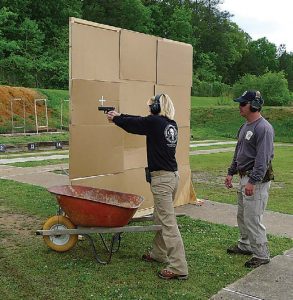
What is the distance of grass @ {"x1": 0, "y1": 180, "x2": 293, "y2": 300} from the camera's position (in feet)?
14.3

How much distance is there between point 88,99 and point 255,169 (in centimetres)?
254

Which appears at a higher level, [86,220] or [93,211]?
[93,211]

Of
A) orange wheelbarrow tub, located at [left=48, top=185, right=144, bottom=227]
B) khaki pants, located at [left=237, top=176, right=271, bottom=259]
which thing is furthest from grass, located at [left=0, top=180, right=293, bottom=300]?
orange wheelbarrow tub, located at [left=48, top=185, right=144, bottom=227]

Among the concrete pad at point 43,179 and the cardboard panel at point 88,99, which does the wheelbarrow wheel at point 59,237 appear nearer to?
the cardboard panel at point 88,99

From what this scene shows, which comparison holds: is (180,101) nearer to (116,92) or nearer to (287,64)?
(116,92)

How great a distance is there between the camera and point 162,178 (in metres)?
4.83

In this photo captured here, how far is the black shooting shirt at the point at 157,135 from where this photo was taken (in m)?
4.78

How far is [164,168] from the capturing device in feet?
15.8

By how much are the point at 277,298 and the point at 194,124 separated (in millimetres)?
29055

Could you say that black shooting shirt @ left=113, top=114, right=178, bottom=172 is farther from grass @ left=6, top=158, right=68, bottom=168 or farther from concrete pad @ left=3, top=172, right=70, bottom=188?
grass @ left=6, top=158, right=68, bottom=168

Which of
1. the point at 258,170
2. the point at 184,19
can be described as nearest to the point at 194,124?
the point at 258,170

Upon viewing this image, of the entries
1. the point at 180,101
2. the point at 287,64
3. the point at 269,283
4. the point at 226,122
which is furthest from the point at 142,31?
the point at 269,283

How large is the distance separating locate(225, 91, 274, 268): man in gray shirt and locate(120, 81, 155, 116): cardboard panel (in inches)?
92.5

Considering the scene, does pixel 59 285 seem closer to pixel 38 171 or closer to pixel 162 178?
pixel 162 178
